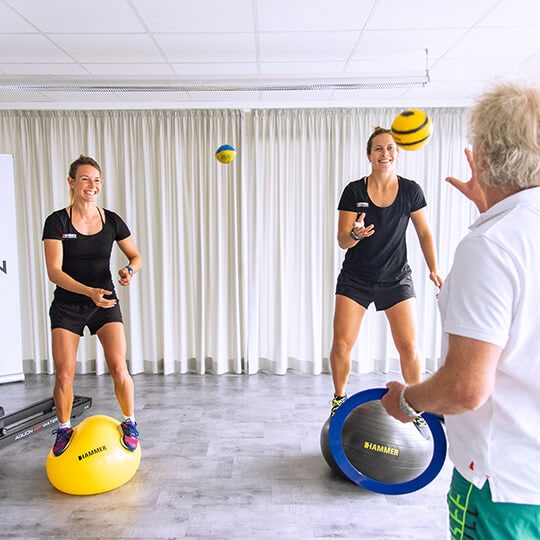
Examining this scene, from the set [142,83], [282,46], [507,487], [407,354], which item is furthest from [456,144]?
[507,487]

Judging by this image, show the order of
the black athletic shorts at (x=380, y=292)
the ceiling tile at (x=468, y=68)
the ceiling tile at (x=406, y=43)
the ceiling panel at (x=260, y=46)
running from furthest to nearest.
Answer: the ceiling tile at (x=468, y=68) < the ceiling tile at (x=406, y=43) < the black athletic shorts at (x=380, y=292) < the ceiling panel at (x=260, y=46)

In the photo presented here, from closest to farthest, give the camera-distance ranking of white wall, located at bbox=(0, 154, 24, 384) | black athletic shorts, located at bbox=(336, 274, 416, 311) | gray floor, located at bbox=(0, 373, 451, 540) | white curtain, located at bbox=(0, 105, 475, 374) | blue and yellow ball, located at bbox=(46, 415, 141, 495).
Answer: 1. gray floor, located at bbox=(0, 373, 451, 540)
2. blue and yellow ball, located at bbox=(46, 415, 141, 495)
3. black athletic shorts, located at bbox=(336, 274, 416, 311)
4. white wall, located at bbox=(0, 154, 24, 384)
5. white curtain, located at bbox=(0, 105, 475, 374)

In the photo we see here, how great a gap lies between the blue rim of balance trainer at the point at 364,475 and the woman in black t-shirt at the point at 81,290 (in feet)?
3.67

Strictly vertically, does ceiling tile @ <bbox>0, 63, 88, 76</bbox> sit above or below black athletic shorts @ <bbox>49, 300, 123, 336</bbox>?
above

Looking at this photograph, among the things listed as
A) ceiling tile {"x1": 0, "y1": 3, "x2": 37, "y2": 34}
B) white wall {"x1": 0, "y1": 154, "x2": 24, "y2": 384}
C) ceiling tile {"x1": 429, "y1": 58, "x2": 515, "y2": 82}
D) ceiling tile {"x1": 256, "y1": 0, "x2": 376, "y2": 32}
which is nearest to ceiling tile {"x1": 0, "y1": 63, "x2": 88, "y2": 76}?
ceiling tile {"x1": 0, "y1": 3, "x2": 37, "y2": 34}

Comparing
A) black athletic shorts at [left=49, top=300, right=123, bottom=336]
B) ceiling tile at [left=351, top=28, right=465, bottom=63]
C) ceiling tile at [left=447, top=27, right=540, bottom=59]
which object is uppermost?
ceiling tile at [left=351, top=28, right=465, bottom=63]

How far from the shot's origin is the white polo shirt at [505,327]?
80 centimetres

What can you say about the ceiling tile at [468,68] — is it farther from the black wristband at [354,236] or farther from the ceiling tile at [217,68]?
the black wristband at [354,236]

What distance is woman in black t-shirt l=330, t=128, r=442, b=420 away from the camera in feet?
8.98

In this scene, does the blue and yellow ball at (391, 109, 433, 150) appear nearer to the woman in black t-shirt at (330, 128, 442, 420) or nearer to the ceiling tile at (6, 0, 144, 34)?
A: the woman in black t-shirt at (330, 128, 442, 420)

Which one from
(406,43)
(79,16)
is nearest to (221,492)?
(79,16)

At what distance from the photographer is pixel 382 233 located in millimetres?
2738

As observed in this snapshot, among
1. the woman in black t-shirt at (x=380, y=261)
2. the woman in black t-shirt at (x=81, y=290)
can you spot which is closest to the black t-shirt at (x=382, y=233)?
the woman in black t-shirt at (x=380, y=261)

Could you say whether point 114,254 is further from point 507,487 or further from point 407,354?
point 507,487
